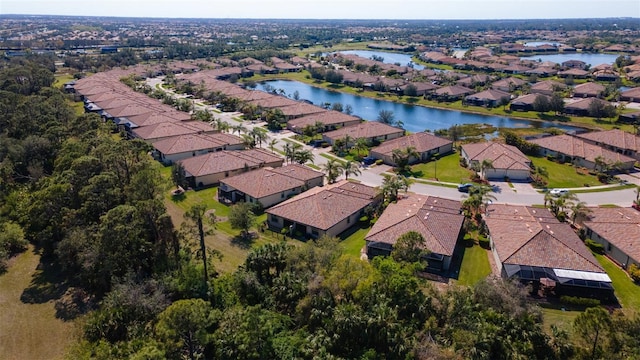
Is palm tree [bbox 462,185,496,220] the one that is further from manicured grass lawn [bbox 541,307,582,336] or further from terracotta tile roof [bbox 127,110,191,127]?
terracotta tile roof [bbox 127,110,191,127]

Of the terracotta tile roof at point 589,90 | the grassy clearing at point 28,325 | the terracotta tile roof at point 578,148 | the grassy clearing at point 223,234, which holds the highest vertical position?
the terracotta tile roof at point 589,90

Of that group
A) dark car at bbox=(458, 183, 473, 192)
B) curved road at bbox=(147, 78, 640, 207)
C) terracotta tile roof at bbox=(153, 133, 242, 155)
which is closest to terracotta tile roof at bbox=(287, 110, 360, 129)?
terracotta tile roof at bbox=(153, 133, 242, 155)

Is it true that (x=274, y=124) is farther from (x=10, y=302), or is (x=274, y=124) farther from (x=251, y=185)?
→ (x=10, y=302)

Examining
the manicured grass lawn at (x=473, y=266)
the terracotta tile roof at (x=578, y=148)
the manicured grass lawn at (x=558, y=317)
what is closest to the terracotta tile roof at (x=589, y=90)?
the terracotta tile roof at (x=578, y=148)

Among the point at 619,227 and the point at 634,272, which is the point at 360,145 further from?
the point at 634,272

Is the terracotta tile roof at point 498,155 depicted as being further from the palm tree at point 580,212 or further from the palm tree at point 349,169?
the palm tree at point 349,169
